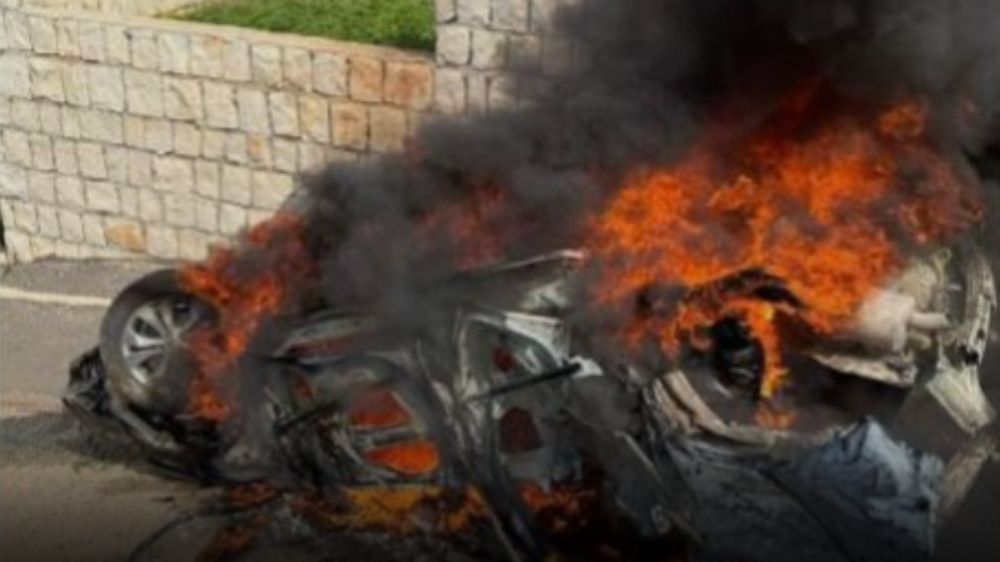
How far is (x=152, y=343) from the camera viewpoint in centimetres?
721

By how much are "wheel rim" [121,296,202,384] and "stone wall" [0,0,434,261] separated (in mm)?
2522

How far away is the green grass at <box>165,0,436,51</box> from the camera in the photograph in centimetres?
1158

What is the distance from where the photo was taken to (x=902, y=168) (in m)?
6.45

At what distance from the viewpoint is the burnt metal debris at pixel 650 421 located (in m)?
5.41

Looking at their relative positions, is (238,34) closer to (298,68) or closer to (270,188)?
(298,68)

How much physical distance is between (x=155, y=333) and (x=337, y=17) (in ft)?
19.6

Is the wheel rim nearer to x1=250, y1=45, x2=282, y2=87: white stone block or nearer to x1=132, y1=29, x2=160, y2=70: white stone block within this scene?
x1=250, y1=45, x2=282, y2=87: white stone block

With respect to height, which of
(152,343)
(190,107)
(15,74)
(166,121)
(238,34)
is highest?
(238,34)

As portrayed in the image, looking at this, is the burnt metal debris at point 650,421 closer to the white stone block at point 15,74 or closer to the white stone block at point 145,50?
the white stone block at point 145,50

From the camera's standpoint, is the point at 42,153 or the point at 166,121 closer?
the point at 166,121

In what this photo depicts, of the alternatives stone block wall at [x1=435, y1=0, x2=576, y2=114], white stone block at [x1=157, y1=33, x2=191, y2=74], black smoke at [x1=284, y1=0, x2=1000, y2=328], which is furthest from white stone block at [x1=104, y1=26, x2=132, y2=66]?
black smoke at [x1=284, y1=0, x2=1000, y2=328]

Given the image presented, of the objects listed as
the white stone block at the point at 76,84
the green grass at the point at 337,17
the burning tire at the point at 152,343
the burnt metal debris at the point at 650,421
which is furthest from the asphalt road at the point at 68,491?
the green grass at the point at 337,17

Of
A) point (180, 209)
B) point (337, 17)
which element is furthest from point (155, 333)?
point (337, 17)

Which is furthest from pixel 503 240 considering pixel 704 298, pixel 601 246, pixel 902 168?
pixel 902 168
